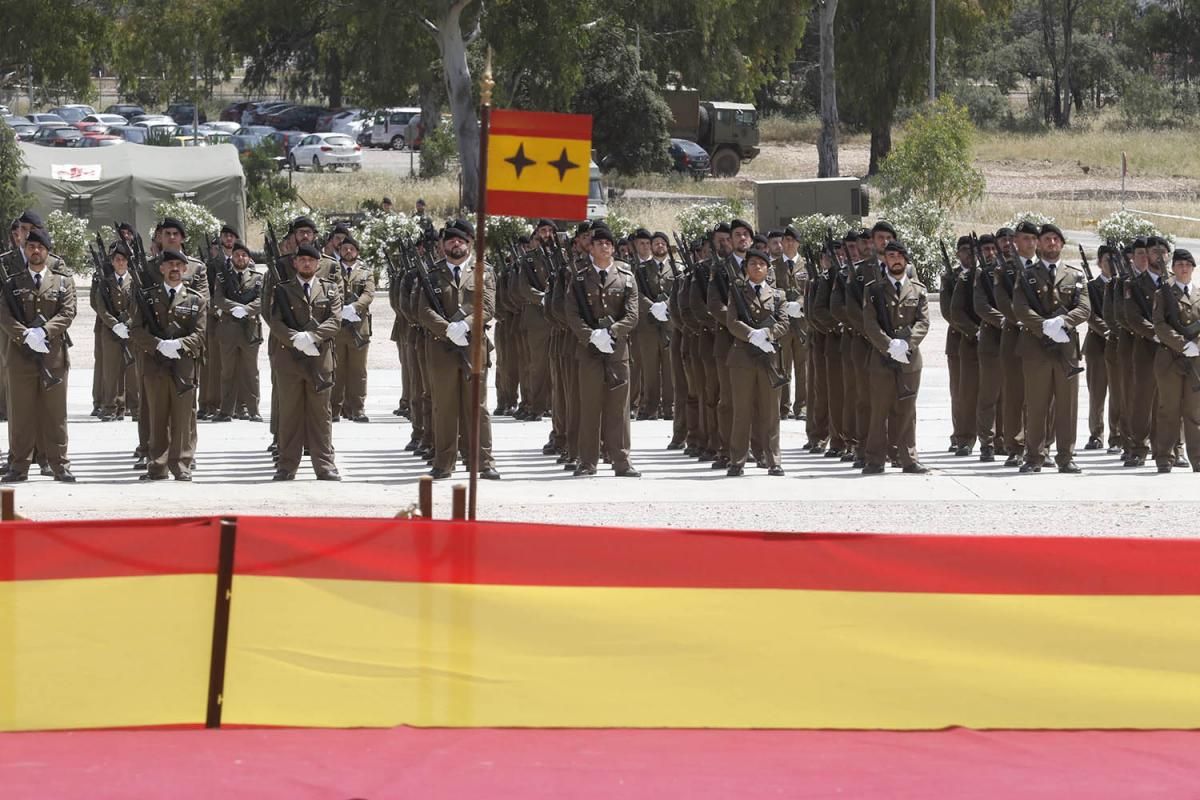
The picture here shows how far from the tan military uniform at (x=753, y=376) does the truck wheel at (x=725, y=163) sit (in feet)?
145

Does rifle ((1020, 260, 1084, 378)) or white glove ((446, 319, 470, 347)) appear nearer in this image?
white glove ((446, 319, 470, 347))

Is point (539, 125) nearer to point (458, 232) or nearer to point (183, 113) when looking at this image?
point (458, 232)

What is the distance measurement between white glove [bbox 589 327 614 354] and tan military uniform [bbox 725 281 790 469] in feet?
2.99

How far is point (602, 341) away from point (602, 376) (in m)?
0.32

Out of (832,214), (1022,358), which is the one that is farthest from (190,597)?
(832,214)

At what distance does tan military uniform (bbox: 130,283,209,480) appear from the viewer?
1414 cm

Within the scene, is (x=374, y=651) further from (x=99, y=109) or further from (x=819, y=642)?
(x=99, y=109)

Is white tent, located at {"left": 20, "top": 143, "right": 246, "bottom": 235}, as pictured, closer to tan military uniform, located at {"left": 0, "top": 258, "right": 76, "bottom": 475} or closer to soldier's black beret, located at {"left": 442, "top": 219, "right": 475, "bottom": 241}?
soldier's black beret, located at {"left": 442, "top": 219, "right": 475, "bottom": 241}

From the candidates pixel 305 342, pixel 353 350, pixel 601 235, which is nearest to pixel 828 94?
pixel 353 350

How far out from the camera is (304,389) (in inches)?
565

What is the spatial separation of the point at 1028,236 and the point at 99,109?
65297 millimetres

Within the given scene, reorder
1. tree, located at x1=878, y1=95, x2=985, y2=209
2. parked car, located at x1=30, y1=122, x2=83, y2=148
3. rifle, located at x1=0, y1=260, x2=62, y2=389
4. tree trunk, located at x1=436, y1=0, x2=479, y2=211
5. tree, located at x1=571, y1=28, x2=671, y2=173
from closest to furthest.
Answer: rifle, located at x1=0, y1=260, x2=62, y2=389, tree, located at x1=878, y1=95, x2=985, y2=209, tree trunk, located at x1=436, y1=0, x2=479, y2=211, tree, located at x1=571, y1=28, x2=671, y2=173, parked car, located at x1=30, y1=122, x2=83, y2=148

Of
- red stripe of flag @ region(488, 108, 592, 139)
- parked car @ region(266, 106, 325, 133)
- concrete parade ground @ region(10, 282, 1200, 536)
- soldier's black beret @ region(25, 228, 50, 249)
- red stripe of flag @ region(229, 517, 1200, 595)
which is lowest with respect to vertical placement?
concrete parade ground @ region(10, 282, 1200, 536)

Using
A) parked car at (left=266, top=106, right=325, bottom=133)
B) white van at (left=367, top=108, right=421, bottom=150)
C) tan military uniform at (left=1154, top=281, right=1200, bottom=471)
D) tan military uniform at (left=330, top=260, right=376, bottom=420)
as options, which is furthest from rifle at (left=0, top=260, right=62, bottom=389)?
parked car at (left=266, top=106, right=325, bottom=133)
